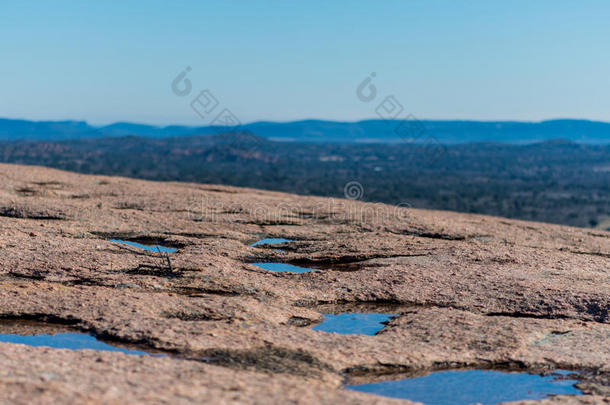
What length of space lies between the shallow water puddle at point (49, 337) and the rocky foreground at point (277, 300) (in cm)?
8

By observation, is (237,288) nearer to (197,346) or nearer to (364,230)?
(197,346)

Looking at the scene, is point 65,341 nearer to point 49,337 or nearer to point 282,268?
point 49,337

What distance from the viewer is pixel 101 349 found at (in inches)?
174

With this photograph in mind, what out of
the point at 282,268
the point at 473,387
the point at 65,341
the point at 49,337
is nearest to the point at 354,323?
the point at 473,387

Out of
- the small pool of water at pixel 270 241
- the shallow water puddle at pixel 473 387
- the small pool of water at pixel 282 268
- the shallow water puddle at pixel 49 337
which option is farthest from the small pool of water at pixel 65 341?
the small pool of water at pixel 270 241

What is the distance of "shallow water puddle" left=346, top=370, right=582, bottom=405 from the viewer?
154 inches

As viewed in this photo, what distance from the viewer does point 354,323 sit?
5.29 meters

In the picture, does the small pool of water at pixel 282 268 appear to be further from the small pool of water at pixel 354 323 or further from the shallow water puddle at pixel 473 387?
the shallow water puddle at pixel 473 387


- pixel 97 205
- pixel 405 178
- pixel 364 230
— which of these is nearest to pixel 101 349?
pixel 364 230

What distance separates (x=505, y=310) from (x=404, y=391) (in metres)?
2.00

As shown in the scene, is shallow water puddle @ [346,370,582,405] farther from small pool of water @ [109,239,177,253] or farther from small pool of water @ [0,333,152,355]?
small pool of water @ [109,239,177,253]

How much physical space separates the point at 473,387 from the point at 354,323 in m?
1.36

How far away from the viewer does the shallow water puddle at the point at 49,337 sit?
176 inches

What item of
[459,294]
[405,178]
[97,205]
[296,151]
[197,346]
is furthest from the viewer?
[296,151]
